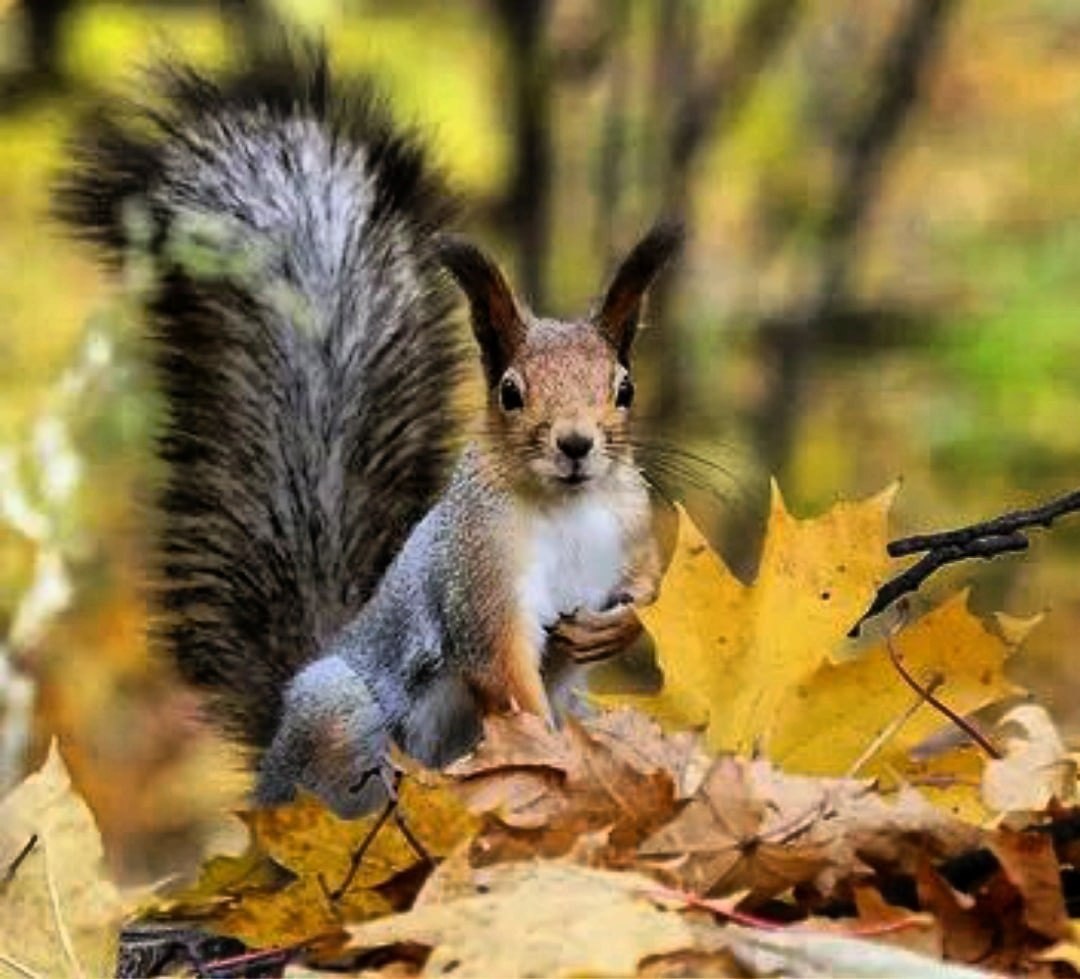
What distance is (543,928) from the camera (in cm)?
155

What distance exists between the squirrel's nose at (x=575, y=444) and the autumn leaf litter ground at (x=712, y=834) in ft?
1.36

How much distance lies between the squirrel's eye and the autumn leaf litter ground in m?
0.47

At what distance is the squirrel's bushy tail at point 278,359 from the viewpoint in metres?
2.95

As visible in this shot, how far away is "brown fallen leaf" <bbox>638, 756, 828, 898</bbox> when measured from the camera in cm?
170

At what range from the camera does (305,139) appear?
3.04 m

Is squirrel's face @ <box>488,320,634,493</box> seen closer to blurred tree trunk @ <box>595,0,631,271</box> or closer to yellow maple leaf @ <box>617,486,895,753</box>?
yellow maple leaf @ <box>617,486,895,753</box>

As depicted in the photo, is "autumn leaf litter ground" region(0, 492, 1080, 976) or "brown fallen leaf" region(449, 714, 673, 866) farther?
"brown fallen leaf" region(449, 714, 673, 866)

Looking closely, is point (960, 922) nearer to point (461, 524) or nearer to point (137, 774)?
point (461, 524)

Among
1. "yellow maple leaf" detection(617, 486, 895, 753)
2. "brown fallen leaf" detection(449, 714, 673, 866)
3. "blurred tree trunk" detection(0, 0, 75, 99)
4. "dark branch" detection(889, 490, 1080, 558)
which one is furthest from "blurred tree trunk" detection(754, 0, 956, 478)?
"brown fallen leaf" detection(449, 714, 673, 866)

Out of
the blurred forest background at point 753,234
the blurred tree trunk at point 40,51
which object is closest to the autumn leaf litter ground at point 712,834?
the blurred forest background at point 753,234

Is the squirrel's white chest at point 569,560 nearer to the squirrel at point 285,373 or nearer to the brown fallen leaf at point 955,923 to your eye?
the squirrel at point 285,373

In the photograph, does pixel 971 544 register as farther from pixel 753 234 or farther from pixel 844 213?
pixel 753 234

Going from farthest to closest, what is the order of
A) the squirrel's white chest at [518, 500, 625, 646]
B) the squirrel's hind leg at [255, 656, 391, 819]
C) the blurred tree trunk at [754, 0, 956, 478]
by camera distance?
the blurred tree trunk at [754, 0, 956, 478], the squirrel's hind leg at [255, 656, 391, 819], the squirrel's white chest at [518, 500, 625, 646]

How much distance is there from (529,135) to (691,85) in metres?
0.48
